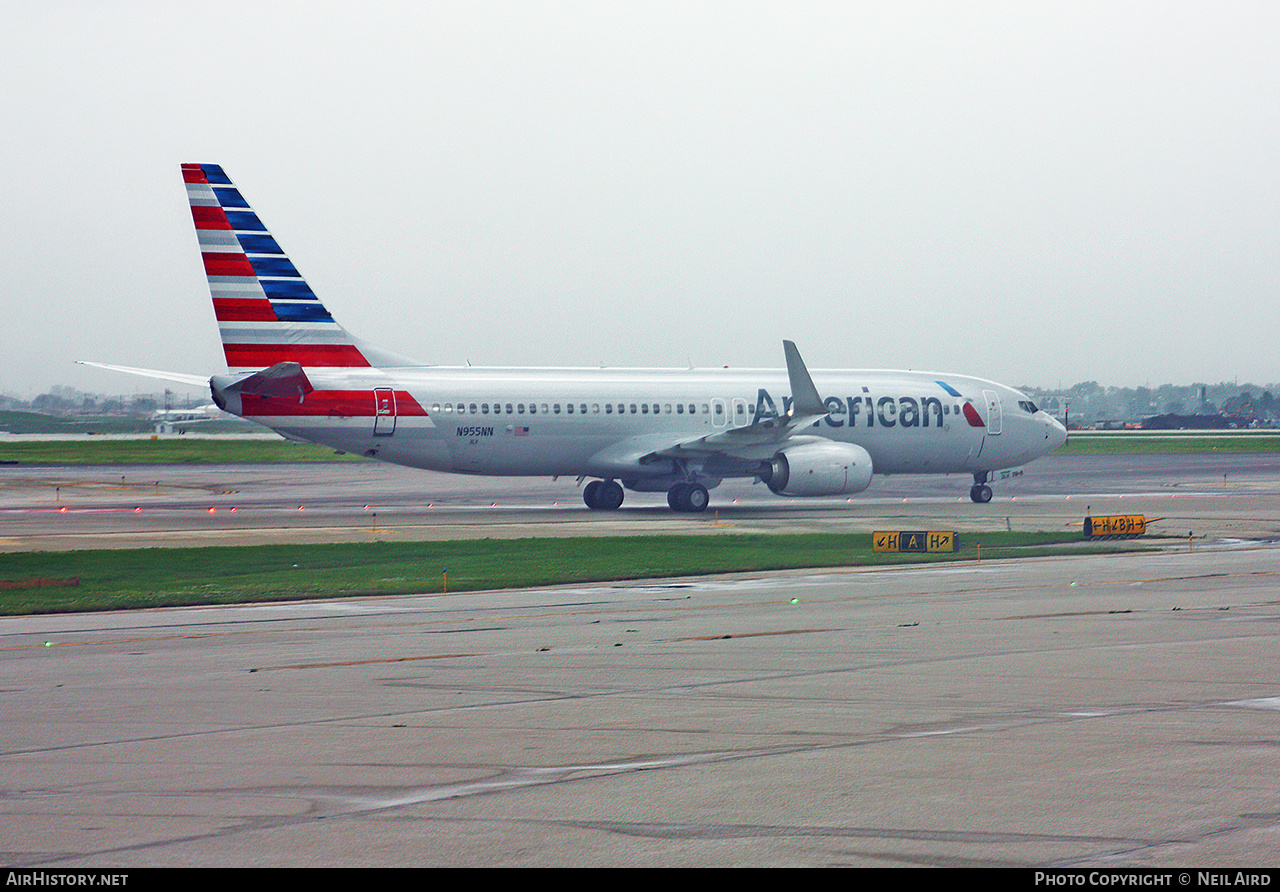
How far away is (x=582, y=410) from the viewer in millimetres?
43562

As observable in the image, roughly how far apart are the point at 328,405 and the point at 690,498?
35.8 feet

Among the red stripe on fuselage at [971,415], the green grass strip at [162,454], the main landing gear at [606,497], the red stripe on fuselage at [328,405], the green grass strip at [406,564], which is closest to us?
the green grass strip at [406,564]

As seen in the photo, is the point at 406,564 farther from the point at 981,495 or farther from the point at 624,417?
the point at 981,495

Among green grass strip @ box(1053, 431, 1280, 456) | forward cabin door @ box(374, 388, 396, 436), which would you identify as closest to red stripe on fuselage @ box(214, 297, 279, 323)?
forward cabin door @ box(374, 388, 396, 436)

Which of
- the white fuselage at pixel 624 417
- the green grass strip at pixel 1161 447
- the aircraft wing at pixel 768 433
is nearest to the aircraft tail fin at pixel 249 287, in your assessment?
the white fuselage at pixel 624 417

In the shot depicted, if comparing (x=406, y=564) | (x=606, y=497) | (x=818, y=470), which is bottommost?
(x=406, y=564)

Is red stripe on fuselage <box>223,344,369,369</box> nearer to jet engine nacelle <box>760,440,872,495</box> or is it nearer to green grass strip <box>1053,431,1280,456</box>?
jet engine nacelle <box>760,440,872,495</box>

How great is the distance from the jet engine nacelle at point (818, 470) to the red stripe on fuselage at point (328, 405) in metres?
10.6

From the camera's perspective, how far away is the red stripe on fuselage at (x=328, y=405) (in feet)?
130

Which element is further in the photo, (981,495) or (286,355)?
(981,495)

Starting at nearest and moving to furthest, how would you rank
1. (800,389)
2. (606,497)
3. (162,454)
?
(800,389)
(606,497)
(162,454)

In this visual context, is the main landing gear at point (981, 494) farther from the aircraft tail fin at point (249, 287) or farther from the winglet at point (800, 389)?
the aircraft tail fin at point (249, 287)

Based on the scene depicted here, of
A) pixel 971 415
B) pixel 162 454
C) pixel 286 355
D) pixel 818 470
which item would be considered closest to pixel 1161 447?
pixel 971 415
